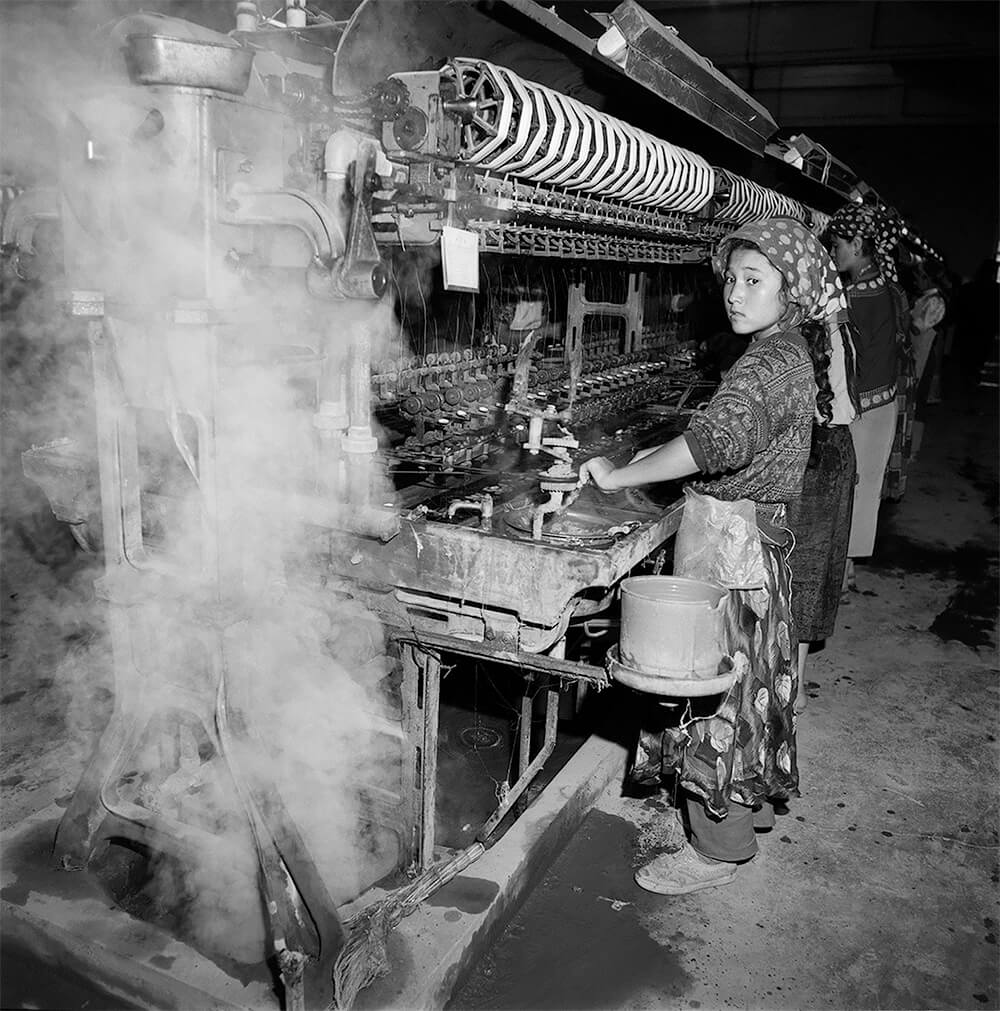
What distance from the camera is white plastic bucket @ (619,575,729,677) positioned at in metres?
2.11

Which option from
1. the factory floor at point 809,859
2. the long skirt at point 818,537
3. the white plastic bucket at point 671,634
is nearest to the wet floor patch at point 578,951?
the factory floor at point 809,859

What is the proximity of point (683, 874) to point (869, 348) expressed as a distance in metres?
3.20

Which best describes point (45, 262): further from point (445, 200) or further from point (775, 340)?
point (775, 340)

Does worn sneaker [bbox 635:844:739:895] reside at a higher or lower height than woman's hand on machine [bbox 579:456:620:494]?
lower

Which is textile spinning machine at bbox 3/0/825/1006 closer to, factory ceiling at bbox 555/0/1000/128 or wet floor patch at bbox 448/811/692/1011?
wet floor patch at bbox 448/811/692/1011

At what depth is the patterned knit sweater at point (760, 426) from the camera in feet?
7.86

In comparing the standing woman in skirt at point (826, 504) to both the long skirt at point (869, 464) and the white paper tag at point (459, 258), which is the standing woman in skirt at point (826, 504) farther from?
the white paper tag at point (459, 258)

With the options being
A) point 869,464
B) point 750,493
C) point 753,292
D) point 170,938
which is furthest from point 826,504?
point 170,938

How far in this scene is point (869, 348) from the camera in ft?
15.9

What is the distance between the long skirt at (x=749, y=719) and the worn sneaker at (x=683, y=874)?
216mm

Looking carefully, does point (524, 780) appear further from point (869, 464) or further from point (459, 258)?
point (869, 464)

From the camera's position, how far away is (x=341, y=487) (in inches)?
93.1

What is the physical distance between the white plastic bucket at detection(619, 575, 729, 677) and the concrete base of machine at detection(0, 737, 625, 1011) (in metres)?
0.91

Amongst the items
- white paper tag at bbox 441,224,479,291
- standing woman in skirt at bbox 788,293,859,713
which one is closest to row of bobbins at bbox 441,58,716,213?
white paper tag at bbox 441,224,479,291
